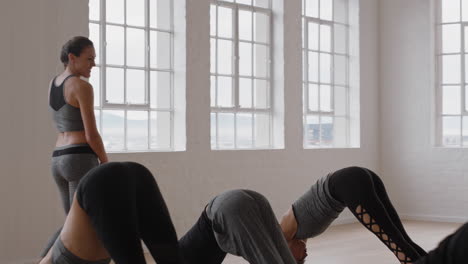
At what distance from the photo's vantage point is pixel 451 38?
890 centimetres

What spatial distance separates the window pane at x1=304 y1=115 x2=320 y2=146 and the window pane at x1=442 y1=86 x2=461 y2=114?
66.3 inches

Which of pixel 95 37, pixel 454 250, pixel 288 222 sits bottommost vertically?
pixel 288 222

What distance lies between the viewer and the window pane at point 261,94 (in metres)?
7.91

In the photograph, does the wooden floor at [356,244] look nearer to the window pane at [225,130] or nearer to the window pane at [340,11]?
the window pane at [225,130]

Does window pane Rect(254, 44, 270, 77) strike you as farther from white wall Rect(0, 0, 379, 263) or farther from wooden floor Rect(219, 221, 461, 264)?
wooden floor Rect(219, 221, 461, 264)

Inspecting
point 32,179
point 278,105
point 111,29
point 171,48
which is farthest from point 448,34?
point 32,179

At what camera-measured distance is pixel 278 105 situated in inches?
315

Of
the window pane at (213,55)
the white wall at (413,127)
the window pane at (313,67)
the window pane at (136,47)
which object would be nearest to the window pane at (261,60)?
the window pane at (213,55)

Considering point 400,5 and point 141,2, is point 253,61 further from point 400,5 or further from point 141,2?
point 400,5

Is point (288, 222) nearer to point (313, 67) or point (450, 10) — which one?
point (313, 67)

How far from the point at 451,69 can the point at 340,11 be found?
160 centimetres

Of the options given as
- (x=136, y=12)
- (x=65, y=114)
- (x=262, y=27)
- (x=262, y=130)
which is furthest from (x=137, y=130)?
(x=65, y=114)

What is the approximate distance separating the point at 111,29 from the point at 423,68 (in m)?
4.43

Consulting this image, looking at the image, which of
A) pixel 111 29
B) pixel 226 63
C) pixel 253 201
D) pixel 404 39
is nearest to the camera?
pixel 253 201
